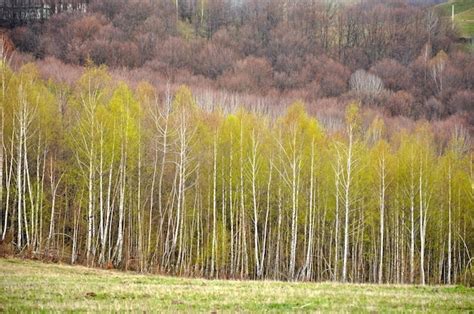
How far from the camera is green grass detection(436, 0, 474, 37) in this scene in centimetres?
12955

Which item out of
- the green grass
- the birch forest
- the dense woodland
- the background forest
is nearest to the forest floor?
the background forest

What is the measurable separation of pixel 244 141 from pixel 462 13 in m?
115

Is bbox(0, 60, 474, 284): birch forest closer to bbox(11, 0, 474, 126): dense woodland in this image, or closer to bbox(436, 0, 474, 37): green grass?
bbox(11, 0, 474, 126): dense woodland

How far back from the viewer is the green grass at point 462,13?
5100 inches

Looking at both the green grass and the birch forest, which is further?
the green grass

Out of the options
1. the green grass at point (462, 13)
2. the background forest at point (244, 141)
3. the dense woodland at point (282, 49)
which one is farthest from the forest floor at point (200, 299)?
the green grass at point (462, 13)

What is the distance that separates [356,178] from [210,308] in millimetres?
29957

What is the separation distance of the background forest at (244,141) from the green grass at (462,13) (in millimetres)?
8051

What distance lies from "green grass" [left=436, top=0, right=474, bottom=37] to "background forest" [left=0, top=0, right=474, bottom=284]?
8.05 meters

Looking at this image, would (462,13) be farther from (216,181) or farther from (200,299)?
(200,299)

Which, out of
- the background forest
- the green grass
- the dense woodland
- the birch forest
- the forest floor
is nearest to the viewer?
the forest floor

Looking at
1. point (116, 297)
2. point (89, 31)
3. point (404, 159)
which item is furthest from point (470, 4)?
point (116, 297)

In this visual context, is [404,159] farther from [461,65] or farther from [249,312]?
[461,65]

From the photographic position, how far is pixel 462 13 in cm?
14312
